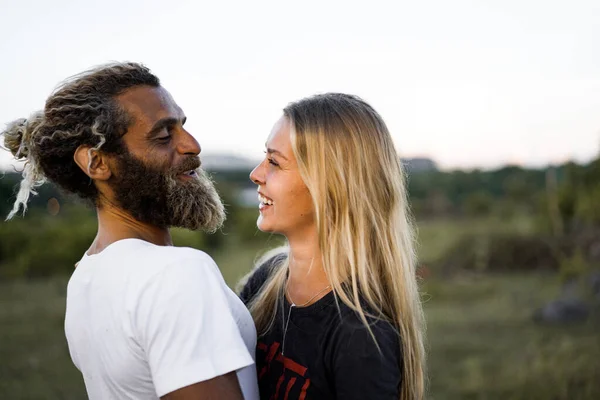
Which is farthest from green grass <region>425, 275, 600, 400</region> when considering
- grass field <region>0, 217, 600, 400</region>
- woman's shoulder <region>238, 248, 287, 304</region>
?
woman's shoulder <region>238, 248, 287, 304</region>

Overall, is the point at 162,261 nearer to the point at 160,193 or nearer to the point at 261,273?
the point at 160,193

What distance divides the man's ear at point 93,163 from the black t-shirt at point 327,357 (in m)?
0.80

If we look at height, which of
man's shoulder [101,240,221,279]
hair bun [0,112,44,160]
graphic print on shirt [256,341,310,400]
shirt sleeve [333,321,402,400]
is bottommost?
graphic print on shirt [256,341,310,400]

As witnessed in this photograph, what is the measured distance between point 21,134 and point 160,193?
0.62 m

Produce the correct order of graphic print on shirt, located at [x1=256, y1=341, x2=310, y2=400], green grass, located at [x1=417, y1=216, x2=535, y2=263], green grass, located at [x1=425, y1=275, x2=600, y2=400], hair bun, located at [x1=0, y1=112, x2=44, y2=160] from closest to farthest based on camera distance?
graphic print on shirt, located at [x1=256, y1=341, x2=310, y2=400] < hair bun, located at [x1=0, y1=112, x2=44, y2=160] < green grass, located at [x1=425, y1=275, x2=600, y2=400] < green grass, located at [x1=417, y1=216, x2=535, y2=263]

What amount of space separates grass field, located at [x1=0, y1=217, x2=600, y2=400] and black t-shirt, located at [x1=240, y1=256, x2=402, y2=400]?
5.83 meters

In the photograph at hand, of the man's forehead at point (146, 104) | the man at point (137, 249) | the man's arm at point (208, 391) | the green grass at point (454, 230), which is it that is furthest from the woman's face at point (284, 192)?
the green grass at point (454, 230)

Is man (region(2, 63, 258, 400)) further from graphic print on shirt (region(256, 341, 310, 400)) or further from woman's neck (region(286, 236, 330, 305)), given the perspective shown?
woman's neck (region(286, 236, 330, 305))

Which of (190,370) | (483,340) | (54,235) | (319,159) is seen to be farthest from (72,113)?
(54,235)

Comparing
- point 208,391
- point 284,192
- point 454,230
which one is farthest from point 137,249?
point 454,230

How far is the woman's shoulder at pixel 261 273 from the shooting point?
9.10 ft

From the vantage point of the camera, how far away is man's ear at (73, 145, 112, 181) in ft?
6.93

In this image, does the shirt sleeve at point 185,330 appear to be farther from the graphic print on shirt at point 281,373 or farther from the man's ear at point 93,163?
the man's ear at point 93,163

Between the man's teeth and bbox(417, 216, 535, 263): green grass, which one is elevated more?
the man's teeth
